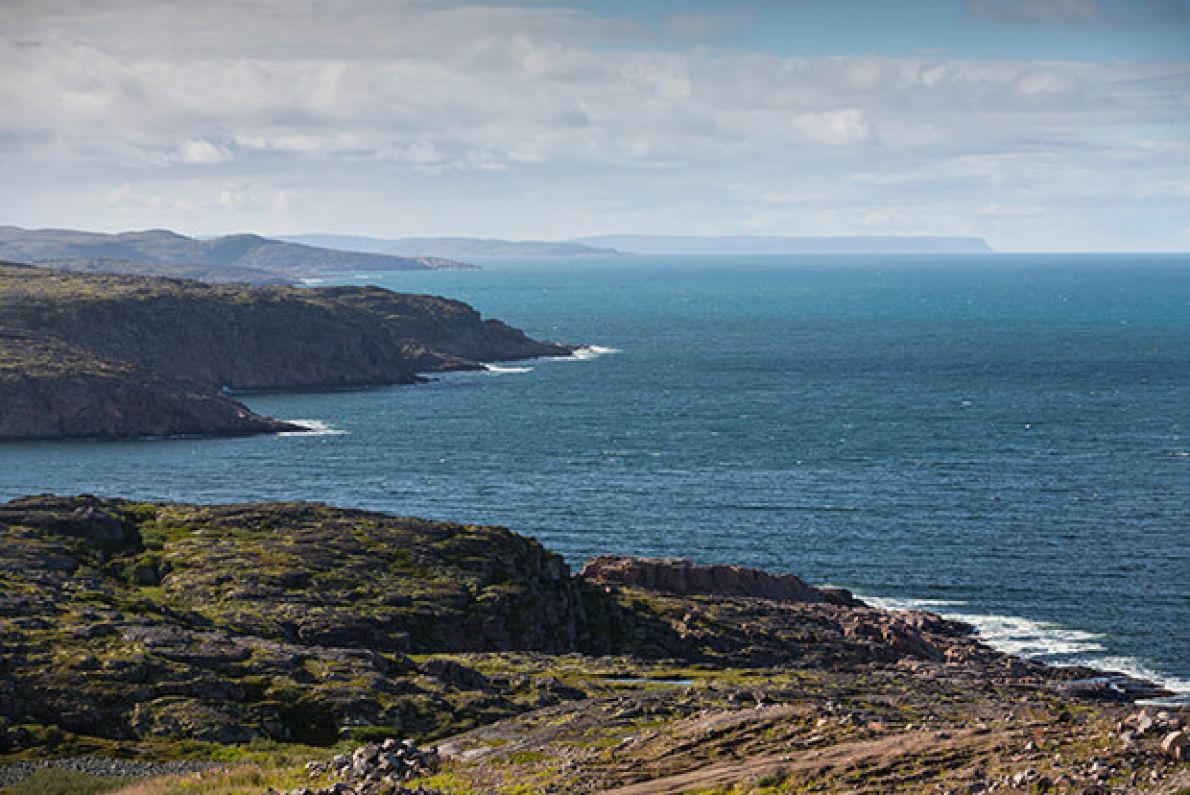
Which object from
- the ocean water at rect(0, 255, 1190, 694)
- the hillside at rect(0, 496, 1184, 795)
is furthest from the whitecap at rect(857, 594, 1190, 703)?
the hillside at rect(0, 496, 1184, 795)

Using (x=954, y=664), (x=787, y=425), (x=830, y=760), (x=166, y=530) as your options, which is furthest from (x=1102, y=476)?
(x=830, y=760)

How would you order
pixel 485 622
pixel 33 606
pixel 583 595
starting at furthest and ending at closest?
pixel 583 595 < pixel 485 622 < pixel 33 606

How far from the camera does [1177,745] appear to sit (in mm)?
36438

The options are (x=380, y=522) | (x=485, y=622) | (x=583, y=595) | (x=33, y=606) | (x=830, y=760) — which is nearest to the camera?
(x=830, y=760)

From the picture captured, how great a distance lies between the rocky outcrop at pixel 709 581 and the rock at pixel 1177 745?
6255cm

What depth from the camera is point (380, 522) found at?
98.1m

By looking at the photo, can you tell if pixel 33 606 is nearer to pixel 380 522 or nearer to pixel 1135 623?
pixel 380 522

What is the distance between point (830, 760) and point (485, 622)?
44.6m

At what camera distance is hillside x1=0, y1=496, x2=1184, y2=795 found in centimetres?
4156

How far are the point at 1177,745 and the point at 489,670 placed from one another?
38.1 metres

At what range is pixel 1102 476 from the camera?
14500 centimetres

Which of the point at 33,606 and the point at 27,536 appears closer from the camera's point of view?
the point at 33,606

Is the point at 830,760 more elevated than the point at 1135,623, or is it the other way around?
the point at 830,760

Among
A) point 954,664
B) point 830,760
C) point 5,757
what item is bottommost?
point 954,664
